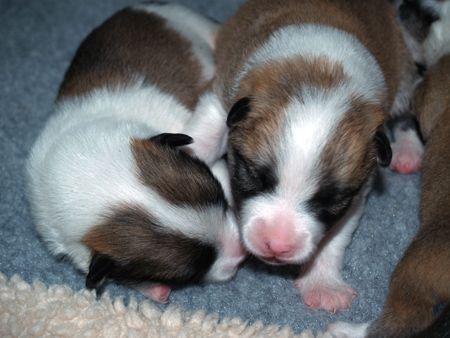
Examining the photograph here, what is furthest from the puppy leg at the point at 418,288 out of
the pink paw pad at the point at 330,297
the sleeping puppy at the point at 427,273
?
the pink paw pad at the point at 330,297

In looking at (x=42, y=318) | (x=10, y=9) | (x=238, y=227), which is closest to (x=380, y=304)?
(x=238, y=227)

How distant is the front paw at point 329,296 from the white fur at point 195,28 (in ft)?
6.96

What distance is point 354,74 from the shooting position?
12.1ft

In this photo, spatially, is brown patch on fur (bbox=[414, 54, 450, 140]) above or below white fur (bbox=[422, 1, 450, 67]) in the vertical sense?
below

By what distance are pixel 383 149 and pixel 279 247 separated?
0.94m

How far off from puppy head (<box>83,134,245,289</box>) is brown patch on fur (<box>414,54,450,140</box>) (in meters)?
1.82

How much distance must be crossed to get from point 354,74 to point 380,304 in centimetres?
162

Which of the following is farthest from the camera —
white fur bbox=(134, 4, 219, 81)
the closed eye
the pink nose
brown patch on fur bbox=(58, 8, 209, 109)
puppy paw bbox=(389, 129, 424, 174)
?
white fur bbox=(134, 4, 219, 81)

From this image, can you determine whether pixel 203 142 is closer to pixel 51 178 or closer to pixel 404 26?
pixel 51 178

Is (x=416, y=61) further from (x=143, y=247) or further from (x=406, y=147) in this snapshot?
(x=143, y=247)

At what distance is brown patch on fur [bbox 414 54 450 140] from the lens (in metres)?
4.35

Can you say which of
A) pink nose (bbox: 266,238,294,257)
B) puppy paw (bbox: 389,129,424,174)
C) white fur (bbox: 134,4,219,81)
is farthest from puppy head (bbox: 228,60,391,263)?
white fur (bbox: 134,4,219,81)

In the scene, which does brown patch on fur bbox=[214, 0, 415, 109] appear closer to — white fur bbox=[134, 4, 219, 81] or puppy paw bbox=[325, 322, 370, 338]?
white fur bbox=[134, 4, 219, 81]

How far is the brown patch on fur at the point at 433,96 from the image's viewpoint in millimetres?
4352
